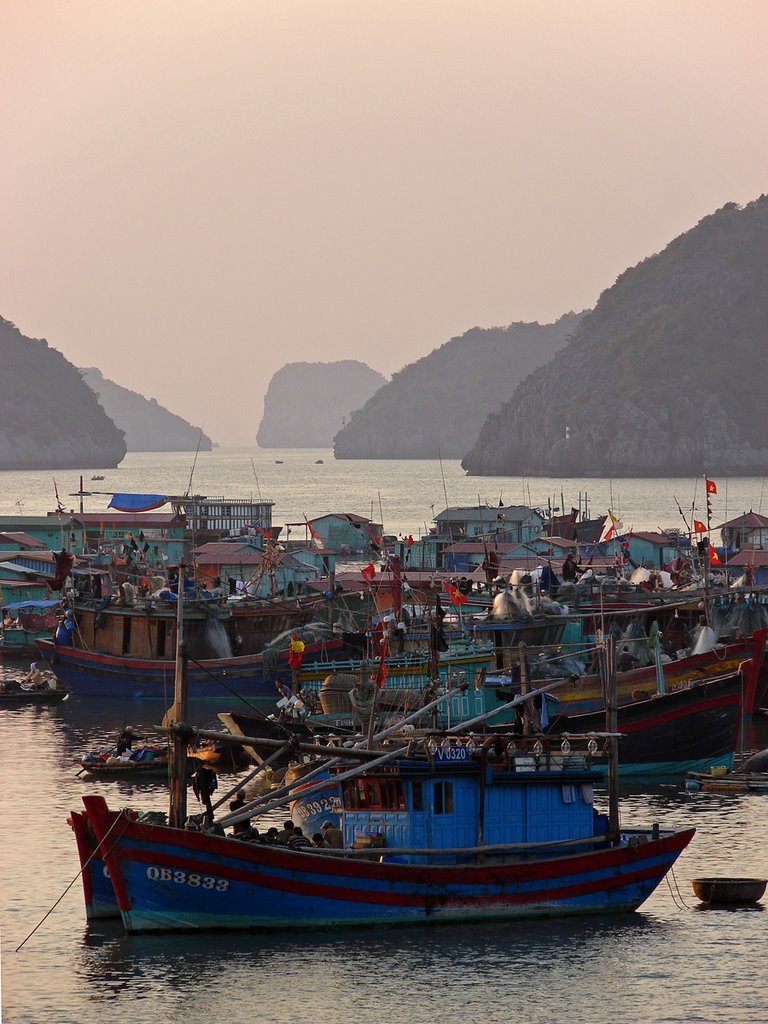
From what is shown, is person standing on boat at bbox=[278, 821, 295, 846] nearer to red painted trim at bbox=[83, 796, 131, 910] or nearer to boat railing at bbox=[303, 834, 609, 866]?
boat railing at bbox=[303, 834, 609, 866]

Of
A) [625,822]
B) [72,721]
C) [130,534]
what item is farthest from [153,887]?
[130,534]

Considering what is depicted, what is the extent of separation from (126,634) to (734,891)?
119 feet

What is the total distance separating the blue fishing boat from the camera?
30.7 meters

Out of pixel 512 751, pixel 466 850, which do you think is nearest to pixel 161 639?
pixel 512 751

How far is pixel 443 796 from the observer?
31984 mm

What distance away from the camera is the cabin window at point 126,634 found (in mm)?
65812

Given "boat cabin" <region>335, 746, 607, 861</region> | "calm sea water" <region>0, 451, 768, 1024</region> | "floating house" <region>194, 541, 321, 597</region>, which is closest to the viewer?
"calm sea water" <region>0, 451, 768, 1024</region>

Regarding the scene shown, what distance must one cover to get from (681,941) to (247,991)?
9.02m

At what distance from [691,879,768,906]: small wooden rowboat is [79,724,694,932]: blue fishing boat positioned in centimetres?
189

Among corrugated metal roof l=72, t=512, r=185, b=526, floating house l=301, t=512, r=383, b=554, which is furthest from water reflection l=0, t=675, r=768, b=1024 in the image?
floating house l=301, t=512, r=383, b=554

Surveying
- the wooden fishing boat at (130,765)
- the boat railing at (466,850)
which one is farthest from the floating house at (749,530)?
the boat railing at (466,850)

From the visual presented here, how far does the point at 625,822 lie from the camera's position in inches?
1623

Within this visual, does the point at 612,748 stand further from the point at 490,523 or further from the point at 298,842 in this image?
the point at 490,523

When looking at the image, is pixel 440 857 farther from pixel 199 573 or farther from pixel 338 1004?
pixel 199 573
